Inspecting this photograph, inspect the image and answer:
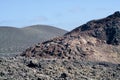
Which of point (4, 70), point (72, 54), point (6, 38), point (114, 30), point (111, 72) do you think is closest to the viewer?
point (4, 70)

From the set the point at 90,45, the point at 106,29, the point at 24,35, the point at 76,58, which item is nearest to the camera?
the point at 76,58

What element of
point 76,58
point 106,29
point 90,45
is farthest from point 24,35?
point 76,58

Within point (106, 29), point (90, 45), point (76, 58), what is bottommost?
point (76, 58)

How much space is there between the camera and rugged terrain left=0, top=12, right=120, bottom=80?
79.3ft

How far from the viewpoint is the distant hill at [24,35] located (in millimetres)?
83306

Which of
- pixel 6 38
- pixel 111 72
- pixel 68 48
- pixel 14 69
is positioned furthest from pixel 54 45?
pixel 6 38

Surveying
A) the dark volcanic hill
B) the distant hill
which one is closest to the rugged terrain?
the dark volcanic hill

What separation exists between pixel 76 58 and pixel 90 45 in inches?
146

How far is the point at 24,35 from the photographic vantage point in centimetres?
9269

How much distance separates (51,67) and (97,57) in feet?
36.0

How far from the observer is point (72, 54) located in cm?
3656

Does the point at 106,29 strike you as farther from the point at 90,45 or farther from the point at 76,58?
the point at 76,58

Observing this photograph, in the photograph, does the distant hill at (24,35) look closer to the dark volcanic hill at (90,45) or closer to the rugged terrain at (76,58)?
the dark volcanic hill at (90,45)

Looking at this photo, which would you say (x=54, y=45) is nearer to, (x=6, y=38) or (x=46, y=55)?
(x=46, y=55)
